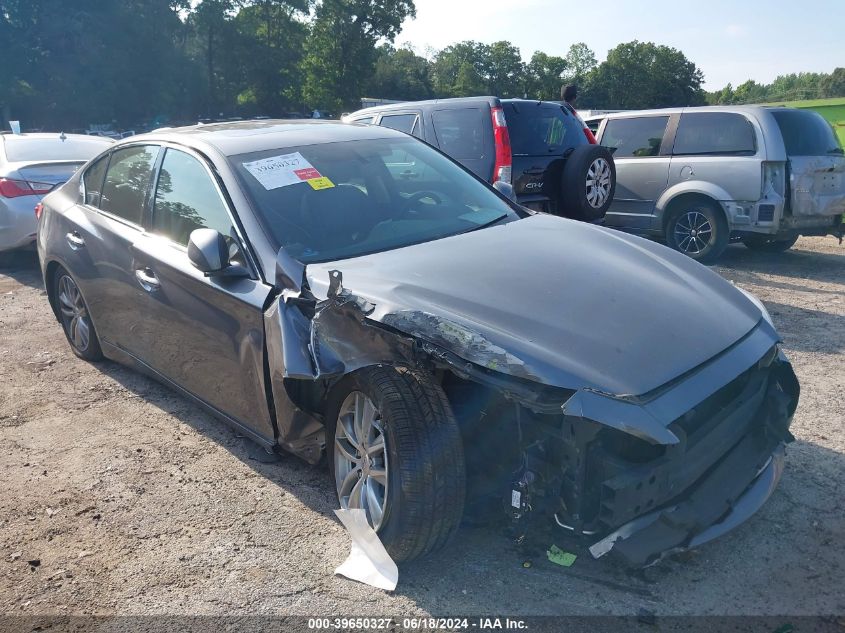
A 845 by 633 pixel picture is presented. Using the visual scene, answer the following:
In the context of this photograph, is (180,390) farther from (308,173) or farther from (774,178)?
(774,178)

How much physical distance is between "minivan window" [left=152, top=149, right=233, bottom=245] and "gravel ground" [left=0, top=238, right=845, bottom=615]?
Result: 3.86 feet

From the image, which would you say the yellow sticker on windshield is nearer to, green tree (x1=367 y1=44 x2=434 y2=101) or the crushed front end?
the crushed front end

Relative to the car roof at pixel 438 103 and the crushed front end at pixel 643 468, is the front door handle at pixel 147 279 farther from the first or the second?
the car roof at pixel 438 103

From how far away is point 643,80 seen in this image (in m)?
78.8

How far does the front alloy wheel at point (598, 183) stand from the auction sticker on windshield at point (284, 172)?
379 cm

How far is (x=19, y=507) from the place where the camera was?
3.40m

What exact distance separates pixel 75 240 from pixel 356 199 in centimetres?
225

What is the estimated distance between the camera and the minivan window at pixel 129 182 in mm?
4203

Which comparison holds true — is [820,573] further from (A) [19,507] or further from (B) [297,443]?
(A) [19,507]

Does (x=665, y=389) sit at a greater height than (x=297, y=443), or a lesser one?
greater

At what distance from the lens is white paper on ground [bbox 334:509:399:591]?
268cm

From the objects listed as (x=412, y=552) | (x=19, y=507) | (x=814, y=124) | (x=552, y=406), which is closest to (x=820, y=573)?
(x=552, y=406)

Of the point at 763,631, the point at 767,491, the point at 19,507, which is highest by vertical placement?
the point at 767,491

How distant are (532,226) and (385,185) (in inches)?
32.0
